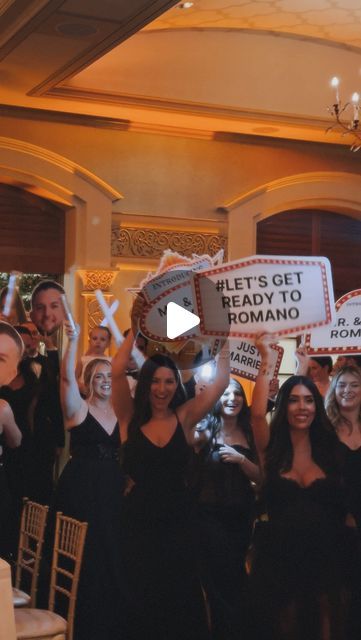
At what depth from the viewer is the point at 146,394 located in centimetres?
509

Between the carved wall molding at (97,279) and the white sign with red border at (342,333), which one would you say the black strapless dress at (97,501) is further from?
the carved wall molding at (97,279)

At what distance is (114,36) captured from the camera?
21.0 ft

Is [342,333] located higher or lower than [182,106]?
lower

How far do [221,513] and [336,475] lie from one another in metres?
0.76

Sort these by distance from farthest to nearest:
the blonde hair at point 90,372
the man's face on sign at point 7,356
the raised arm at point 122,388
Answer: the blonde hair at point 90,372
the raised arm at point 122,388
the man's face on sign at point 7,356

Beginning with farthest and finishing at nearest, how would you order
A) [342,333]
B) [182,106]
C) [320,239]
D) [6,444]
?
[320,239] → [182,106] → [6,444] → [342,333]

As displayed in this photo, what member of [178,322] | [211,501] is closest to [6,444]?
[211,501]

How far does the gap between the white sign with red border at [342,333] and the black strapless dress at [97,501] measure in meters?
1.21

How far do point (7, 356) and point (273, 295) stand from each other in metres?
1.30

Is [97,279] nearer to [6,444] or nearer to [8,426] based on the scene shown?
[6,444]

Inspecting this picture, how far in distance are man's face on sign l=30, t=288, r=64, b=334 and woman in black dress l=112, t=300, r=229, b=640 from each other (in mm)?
1726

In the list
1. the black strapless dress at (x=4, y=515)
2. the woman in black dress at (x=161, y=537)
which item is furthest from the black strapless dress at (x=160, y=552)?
the black strapless dress at (x=4, y=515)

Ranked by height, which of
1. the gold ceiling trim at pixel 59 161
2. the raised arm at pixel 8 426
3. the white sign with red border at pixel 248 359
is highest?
the gold ceiling trim at pixel 59 161

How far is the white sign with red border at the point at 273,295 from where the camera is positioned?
16.2ft
